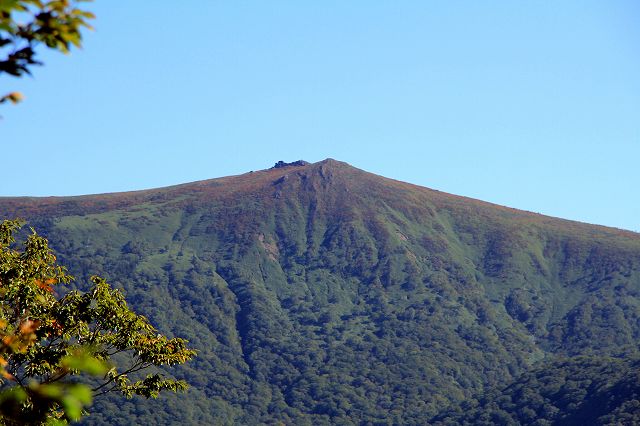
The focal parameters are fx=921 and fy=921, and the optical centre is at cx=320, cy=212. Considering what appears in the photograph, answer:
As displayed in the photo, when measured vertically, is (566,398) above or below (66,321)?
below

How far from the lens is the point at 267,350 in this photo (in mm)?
198625

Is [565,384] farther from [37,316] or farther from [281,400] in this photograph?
[37,316]

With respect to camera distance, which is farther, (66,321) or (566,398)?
(566,398)

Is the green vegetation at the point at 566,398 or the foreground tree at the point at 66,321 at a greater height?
the foreground tree at the point at 66,321

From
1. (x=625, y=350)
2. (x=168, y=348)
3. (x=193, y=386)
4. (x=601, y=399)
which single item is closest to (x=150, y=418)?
(x=193, y=386)

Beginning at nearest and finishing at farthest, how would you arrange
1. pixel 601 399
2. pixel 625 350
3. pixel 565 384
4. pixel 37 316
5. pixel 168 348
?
pixel 37 316 < pixel 168 348 < pixel 601 399 < pixel 565 384 < pixel 625 350

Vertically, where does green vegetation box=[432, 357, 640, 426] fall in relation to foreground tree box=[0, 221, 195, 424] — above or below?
below

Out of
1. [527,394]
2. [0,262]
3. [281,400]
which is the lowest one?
[281,400]

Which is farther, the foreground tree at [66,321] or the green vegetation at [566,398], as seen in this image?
the green vegetation at [566,398]

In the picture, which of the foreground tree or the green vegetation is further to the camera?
the green vegetation

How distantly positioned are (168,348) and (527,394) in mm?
131023

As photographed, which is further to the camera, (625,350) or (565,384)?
(625,350)

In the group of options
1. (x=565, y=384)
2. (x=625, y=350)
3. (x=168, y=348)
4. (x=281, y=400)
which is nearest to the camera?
(x=168, y=348)

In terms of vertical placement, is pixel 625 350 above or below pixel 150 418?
above
